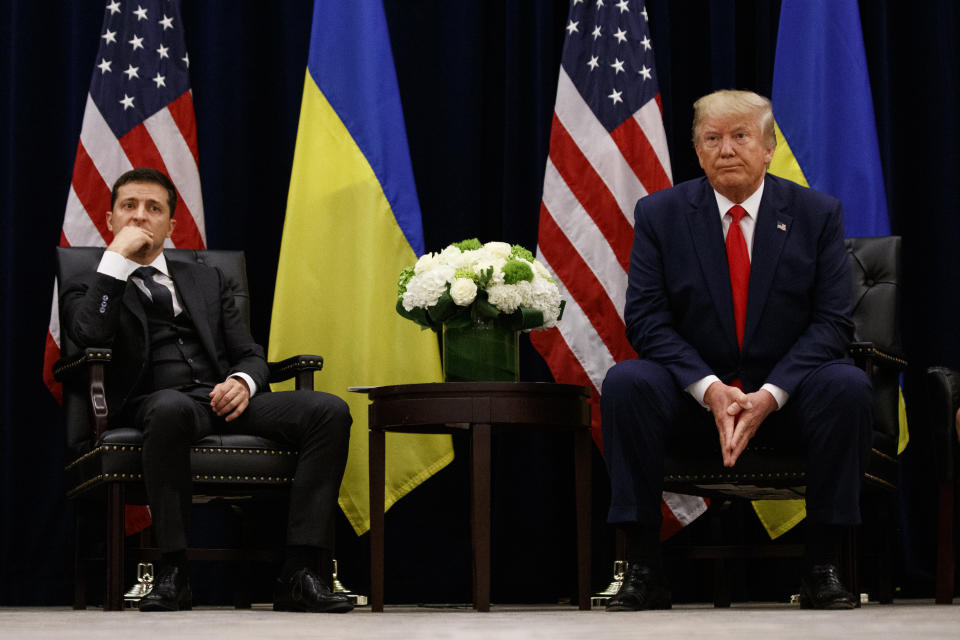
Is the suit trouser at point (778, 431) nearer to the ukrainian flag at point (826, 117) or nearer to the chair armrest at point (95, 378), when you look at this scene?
the ukrainian flag at point (826, 117)

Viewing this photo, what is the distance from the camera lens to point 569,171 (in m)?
4.26

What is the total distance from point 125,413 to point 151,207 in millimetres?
662

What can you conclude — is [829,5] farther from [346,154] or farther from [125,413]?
[125,413]

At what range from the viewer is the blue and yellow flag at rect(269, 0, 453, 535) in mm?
4137

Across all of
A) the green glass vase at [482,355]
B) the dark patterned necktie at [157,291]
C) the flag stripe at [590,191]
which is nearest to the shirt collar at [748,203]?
the green glass vase at [482,355]

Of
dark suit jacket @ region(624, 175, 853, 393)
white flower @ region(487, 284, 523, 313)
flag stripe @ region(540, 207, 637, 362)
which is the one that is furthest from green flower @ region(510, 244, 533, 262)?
flag stripe @ region(540, 207, 637, 362)

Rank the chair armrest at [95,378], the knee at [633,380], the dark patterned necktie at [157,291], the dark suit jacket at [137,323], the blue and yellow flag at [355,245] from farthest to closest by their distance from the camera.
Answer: the blue and yellow flag at [355,245] → the dark patterned necktie at [157,291] → the dark suit jacket at [137,323] → the chair armrest at [95,378] → the knee at [633,380]

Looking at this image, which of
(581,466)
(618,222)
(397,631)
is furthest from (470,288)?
(397,631)

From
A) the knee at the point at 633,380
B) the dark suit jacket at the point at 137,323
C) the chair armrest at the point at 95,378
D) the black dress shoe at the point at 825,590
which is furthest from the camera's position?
the dark suit jacket at the point at 137,323

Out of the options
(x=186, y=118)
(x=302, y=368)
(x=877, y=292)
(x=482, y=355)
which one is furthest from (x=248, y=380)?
(x=877, y=292)

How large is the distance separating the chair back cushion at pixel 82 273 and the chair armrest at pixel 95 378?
8cm

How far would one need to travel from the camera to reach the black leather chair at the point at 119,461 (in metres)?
3.30

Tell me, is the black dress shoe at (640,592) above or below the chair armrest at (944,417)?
below

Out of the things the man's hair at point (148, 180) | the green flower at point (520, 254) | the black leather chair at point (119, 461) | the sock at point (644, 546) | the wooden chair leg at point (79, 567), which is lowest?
the wooden chair leg at point (79, 567)
